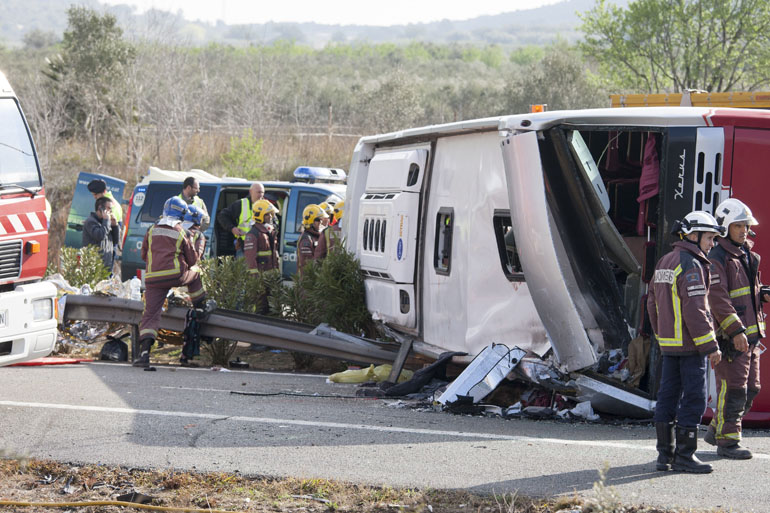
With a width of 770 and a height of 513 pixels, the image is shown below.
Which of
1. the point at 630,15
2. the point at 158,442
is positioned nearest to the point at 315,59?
the point at 630,15

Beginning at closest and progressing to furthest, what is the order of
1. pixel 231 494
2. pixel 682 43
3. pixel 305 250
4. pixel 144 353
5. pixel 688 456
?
pixel 231 494 < pixel 688 456 < pixel 144 353 < pixel 305 250 < pixel 682 43

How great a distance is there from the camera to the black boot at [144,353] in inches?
392

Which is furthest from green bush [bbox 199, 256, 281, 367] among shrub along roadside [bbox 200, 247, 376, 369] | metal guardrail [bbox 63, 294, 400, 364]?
metal guardrail [bbox 63, 294, 400, 364]

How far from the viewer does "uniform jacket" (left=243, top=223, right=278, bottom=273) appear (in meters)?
12.6

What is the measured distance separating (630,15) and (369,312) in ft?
64.6

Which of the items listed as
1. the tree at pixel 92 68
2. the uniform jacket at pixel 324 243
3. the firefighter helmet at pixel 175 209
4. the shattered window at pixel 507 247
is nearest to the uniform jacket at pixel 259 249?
the uniform jacket at pixel 324 243

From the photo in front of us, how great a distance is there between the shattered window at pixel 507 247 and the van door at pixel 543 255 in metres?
0.55

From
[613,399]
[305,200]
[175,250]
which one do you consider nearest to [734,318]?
[613,399]

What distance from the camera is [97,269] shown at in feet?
41.1

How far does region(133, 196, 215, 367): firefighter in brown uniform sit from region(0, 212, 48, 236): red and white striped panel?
2.37m

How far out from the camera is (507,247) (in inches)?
304

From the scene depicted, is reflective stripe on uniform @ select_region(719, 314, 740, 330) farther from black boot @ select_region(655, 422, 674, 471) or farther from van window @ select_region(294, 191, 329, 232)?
van window @ select_region(294, 191, 329, 232)

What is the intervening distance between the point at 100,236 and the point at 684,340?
9786 mm

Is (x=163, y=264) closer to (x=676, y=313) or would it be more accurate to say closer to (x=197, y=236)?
(x=197, y=236)
